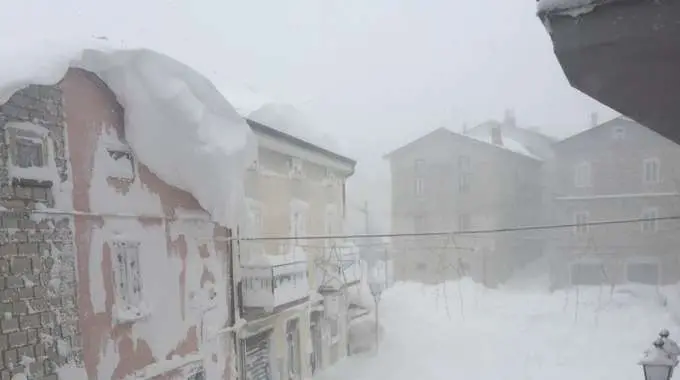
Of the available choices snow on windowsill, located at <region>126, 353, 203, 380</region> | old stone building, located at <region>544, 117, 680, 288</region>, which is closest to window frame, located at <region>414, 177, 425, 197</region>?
old stone building, located at <region>544, 117, 680, 288</region>

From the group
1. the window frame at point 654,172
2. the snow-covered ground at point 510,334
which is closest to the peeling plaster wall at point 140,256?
the snow-covered ground at point 510,334

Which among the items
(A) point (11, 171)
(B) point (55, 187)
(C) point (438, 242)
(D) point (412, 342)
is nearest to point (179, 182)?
(B) point (55, 187)

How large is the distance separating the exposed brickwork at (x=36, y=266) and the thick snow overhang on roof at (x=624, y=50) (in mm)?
4803

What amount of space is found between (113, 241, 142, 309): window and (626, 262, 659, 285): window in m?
19.5

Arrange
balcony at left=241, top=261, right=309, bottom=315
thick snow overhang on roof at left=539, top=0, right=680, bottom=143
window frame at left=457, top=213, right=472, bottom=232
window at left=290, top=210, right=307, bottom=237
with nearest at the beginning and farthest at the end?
thick snow overhang on roof at left=539, top=0, right=680, bottom=143, balcony at left=241, top=261, right=309, bottom=315, window at left=290, top=210, right=307, bottom=237, window frame at left=457, top=213, right=472, bottom=232

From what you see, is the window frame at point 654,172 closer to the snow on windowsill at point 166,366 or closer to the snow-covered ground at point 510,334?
the snow-covered ground at point 510,334

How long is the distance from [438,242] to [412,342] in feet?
30.6

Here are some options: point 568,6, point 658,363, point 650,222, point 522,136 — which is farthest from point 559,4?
point 522,136

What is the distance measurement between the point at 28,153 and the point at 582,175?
68.8ft

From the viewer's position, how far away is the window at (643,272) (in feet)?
67.5

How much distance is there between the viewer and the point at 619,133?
21.2m

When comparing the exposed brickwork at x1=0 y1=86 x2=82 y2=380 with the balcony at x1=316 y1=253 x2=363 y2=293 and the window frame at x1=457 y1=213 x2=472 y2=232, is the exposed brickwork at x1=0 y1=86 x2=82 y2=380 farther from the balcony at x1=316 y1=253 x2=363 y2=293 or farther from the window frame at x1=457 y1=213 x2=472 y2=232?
the window frame at x1=457 y1=213 x2=472 y2=232

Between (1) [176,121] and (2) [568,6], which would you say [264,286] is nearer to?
(1) [176,121]

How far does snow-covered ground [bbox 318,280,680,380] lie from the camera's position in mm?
12508
